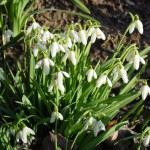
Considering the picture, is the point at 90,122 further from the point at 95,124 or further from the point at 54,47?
the point at 54,47

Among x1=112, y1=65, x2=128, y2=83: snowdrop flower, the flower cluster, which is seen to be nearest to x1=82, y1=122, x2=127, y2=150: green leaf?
the flower cluster

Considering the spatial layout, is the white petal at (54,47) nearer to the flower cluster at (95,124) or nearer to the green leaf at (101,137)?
the flower cluster at (95,124)

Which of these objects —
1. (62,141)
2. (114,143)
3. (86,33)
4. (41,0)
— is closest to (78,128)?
(62,141)

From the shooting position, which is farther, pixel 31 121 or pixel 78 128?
pixel 31 121

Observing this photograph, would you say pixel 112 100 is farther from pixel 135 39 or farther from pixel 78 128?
pixel 135 39

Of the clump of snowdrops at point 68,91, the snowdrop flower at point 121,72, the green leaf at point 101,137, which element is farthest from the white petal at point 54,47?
the green leaf at point 101,137

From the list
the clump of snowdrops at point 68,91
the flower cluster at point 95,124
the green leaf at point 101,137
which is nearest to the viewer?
the flower cluster at point 95,124

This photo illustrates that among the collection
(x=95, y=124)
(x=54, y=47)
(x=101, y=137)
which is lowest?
(x=101, y=137)

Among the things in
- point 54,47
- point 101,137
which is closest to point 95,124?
point 101,137
